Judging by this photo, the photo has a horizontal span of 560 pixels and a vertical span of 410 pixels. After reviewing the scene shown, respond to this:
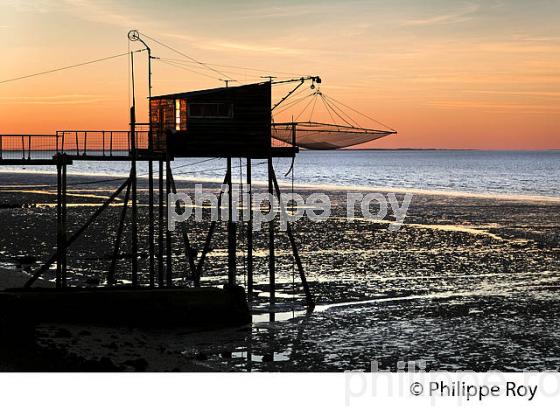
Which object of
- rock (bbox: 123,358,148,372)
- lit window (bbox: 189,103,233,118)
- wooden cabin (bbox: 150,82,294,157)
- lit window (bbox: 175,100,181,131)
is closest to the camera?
rock (bbox: 123,358,148,372)

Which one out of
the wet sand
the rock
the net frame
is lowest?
the wet sand

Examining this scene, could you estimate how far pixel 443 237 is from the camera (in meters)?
57.1

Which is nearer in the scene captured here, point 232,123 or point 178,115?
point 232,123

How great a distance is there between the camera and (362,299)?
34.6m

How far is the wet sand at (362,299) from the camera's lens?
2552cm

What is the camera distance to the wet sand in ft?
83.7

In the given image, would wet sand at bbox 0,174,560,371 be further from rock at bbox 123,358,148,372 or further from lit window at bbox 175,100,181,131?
lit window at bbox 175,100,181,131

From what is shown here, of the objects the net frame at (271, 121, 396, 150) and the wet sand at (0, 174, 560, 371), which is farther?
the net frame at (271, 121, 396, 150)

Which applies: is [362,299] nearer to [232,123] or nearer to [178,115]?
[232,123]

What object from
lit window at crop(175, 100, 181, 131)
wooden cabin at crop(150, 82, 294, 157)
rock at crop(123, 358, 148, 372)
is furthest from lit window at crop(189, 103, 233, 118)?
rock at crop(123, 358, 148, 372)

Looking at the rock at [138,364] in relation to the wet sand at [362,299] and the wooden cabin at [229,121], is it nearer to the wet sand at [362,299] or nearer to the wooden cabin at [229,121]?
the wet sand at [362,299]

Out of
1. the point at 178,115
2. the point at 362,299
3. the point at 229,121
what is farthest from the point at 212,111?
the point at 362,299

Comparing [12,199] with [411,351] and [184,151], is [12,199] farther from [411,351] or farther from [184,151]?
[411,351]

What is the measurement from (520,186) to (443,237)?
8140 centimetres
